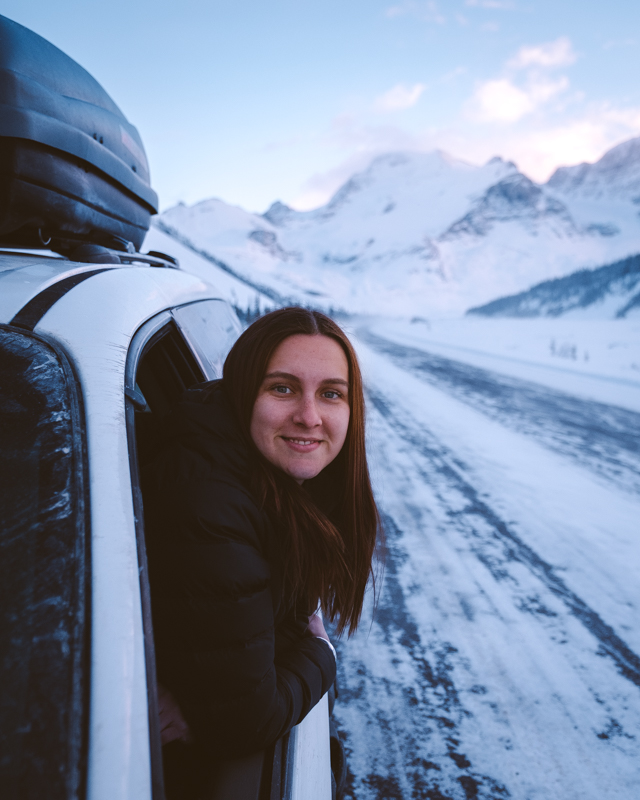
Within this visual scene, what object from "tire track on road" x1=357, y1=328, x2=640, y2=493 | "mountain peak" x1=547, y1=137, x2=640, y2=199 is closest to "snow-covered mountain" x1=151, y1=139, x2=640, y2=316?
"mountain peak" x1=547, y1=137, x2=640, y2=199

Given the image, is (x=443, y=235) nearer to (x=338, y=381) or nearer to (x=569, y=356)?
(x=569, y=356)

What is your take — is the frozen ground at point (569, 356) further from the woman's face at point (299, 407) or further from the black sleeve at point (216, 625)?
the black sleeve at point (216, 625)

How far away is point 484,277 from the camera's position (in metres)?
96.4

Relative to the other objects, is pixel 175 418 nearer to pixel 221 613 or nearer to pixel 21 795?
pixel 221 613

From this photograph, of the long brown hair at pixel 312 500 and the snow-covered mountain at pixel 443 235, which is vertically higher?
the snow-covered mountain at pixel 443 235

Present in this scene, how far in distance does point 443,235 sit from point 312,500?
423 ft

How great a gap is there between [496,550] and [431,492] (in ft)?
3.35

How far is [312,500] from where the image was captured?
4.41 ft

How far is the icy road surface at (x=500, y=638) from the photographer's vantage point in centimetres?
183

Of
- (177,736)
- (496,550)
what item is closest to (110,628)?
(177,736)

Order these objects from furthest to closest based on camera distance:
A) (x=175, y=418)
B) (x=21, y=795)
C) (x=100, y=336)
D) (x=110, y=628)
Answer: (x=175, y=418) < (x=100, y=336) < (x=110, y=628) < (x=21, y=795)

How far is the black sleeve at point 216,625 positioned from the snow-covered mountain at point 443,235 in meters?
65.1

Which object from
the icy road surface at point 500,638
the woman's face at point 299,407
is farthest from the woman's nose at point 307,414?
the icy road surface at point 500,638

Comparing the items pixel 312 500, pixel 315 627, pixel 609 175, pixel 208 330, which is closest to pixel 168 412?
pixel 312 500
